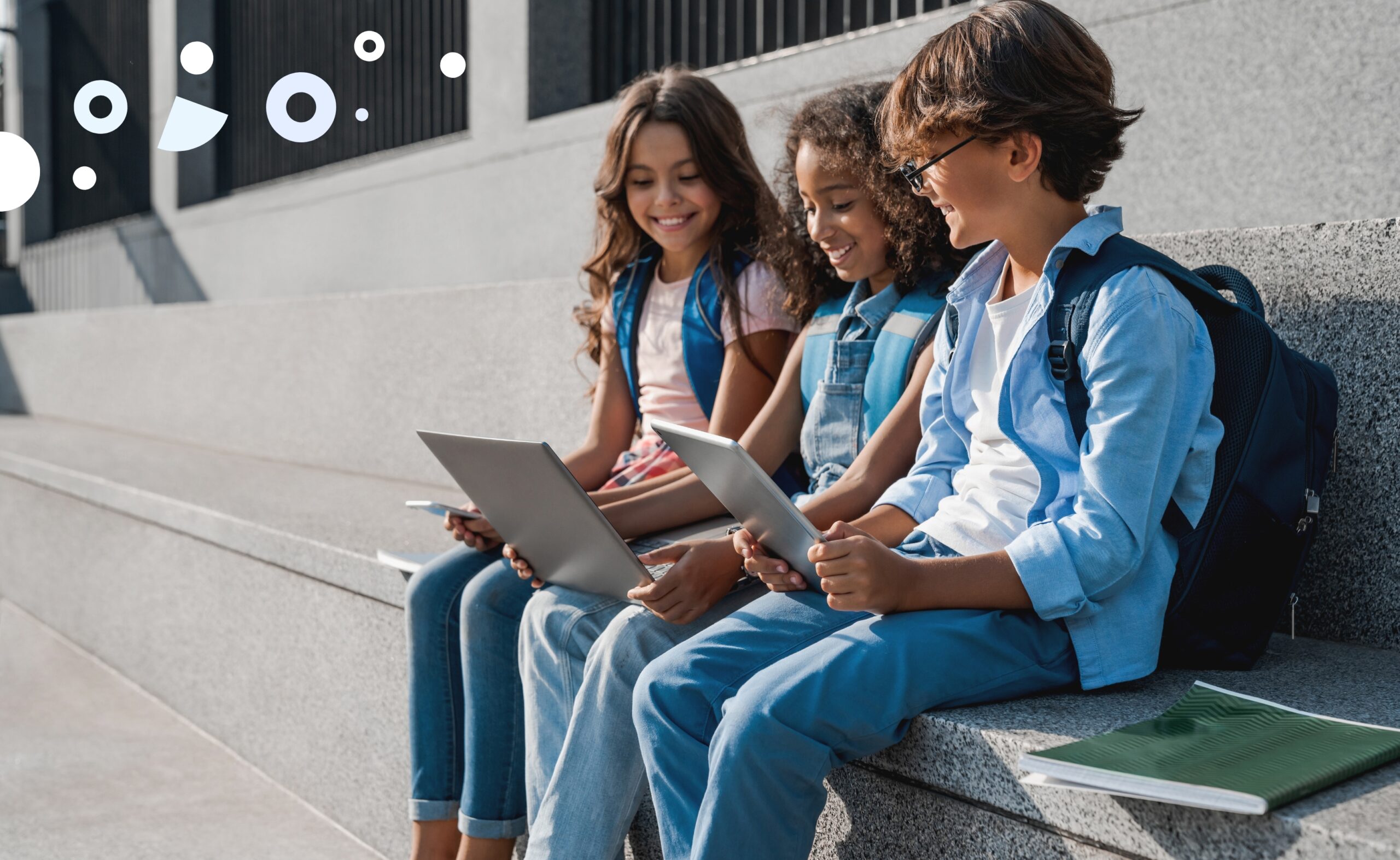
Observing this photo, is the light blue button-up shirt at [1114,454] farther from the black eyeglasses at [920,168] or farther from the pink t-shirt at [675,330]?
the pink t-shirt at [675,330]

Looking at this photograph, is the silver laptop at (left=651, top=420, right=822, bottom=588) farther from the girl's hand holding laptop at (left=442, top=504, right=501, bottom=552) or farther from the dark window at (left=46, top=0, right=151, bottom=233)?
the dark window at (left=46, top=0, right=151, bottom=233)

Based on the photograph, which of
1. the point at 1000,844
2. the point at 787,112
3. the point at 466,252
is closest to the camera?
the point at 1000,844

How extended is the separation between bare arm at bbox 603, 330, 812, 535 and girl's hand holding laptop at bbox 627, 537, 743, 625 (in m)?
0.37

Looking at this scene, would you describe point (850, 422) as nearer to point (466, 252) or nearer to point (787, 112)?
point (787, 112)

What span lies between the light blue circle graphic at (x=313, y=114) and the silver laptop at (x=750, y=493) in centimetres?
613

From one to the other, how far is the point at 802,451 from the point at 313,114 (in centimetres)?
642

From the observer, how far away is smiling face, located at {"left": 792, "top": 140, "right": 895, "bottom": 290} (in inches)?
86.7

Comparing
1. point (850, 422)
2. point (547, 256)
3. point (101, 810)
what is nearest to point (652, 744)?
point (850, 422)

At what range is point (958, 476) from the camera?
1869 mm

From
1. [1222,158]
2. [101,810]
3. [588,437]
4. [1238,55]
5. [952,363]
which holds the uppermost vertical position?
[1238,55]

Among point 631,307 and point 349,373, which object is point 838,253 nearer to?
point 631,307

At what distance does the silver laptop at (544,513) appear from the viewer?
1.90 m

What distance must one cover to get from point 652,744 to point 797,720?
25 centimetres

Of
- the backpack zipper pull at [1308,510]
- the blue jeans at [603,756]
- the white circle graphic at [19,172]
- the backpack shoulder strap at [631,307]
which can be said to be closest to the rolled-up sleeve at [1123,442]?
the backpack zipper pull at [1308,510]
